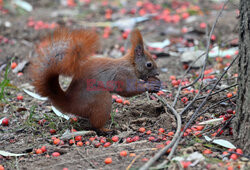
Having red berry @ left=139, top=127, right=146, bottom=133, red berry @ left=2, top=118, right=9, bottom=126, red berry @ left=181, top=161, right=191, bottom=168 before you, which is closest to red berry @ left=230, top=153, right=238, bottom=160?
red berry @ left=181, top=161, right=191, bottom=168

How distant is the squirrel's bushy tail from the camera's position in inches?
118

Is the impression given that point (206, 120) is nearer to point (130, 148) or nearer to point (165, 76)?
point (130, 148)

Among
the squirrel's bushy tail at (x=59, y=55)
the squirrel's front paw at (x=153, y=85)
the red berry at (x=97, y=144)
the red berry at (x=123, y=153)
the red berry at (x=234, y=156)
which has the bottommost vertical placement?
the red berry at (x=97, y=144)

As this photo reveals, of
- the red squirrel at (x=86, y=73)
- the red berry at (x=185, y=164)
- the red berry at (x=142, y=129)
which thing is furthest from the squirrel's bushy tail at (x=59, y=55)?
the red berry at (x=185, y=164)

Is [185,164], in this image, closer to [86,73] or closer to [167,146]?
[167,146]

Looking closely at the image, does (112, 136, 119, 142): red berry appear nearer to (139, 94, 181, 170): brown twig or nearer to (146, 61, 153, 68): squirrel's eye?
(139, 94, 181, 170): brown twig

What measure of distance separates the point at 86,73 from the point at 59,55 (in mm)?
396

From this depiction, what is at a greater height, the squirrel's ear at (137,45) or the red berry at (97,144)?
the squirrel's ear at (137,45)

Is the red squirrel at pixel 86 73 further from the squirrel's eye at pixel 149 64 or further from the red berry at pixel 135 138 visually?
the red berry at pixel 135 138

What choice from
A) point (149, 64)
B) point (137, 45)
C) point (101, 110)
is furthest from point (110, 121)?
point (137, 45)

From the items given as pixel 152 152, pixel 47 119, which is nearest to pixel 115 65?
pixel 47 119

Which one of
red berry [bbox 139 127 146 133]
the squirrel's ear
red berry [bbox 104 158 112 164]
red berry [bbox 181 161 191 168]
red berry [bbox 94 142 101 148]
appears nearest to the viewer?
red berry [bbox 181 161 191 168]

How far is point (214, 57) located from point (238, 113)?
2.53m

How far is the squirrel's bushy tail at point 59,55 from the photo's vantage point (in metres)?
2.99
